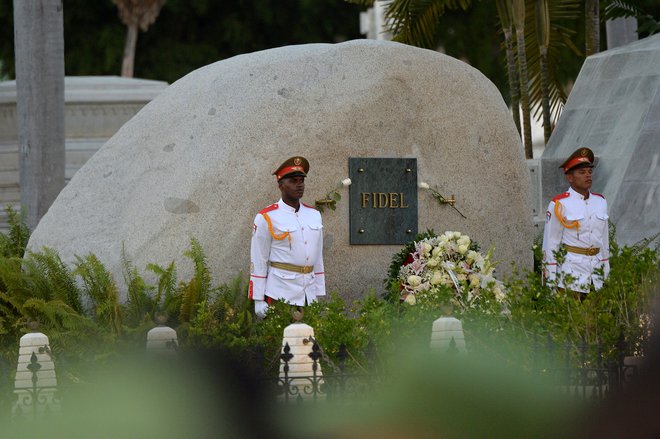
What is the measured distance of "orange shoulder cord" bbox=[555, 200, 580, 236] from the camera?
10.1 metres

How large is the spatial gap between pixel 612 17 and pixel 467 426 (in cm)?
1442

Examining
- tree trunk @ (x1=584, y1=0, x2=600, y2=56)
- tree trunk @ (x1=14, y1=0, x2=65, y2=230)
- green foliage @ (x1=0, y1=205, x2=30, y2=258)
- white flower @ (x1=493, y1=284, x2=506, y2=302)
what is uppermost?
tree trunk @ (x1=584, y1=0, x2=600, y2=56)

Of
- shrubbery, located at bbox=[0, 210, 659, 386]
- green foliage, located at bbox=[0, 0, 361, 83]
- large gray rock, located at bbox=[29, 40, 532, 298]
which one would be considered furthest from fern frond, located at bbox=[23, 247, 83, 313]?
green foliage, located at bbox=[0, 0, 361, 83]

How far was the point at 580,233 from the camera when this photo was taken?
10.1m

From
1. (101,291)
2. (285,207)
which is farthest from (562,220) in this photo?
(101,291)

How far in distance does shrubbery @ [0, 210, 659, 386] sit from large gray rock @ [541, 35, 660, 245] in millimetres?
3351

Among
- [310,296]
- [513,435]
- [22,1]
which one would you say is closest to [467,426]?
[513,435]

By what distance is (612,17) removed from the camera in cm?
1677

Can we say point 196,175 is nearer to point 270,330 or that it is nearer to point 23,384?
point 270,330

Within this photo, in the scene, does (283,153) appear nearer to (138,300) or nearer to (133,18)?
(138,300)

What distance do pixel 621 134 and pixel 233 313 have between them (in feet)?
21.0

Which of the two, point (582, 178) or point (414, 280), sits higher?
point (582, 178)

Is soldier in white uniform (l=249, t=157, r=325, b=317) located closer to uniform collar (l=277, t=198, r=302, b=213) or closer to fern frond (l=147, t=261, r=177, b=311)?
uniform collar (l=277, t=198, r=302, b=213)

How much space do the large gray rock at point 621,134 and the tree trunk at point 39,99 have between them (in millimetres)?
5159
